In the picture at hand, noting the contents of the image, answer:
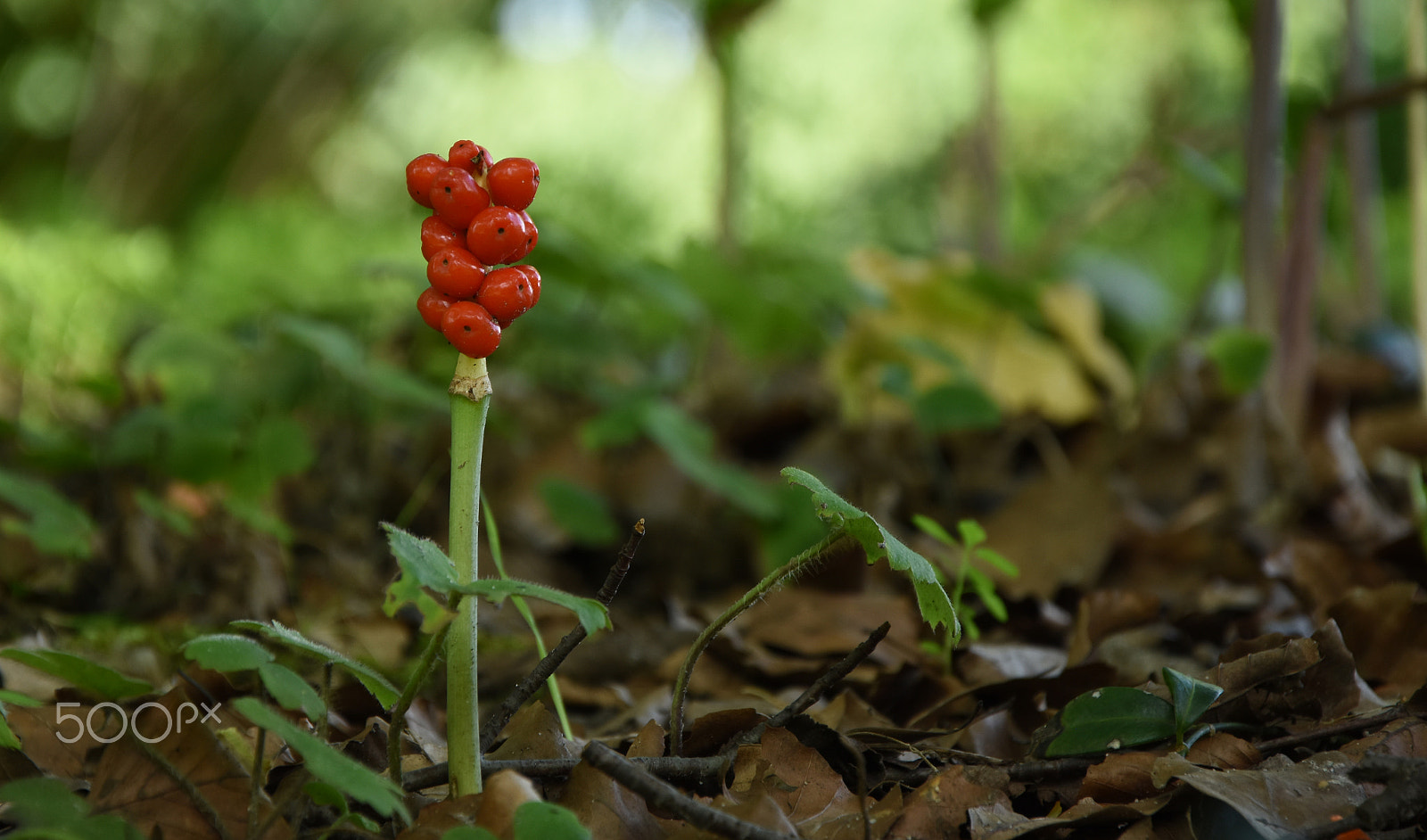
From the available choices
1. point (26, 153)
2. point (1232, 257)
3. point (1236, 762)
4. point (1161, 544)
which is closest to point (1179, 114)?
point (1232, 257)

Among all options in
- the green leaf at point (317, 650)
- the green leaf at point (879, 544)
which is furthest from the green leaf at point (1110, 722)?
the green leaf at point (317, 650)

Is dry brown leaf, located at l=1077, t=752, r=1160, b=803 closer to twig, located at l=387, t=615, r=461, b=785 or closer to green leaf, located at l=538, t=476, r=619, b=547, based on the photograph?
twig, located at l=387, t=615, r=461, b=785

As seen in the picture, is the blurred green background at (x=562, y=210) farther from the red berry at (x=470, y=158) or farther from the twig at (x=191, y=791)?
the red berry at (x=470, y=158)

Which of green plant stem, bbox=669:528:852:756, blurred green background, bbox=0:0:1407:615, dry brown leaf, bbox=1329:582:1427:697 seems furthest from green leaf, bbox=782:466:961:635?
blurred green background, bbox=0:0:1407:615

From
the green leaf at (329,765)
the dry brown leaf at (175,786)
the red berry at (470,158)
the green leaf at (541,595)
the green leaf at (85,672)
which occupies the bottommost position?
the dry brown leaf at (175,786)

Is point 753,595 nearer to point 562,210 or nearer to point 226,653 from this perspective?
point 226,653
